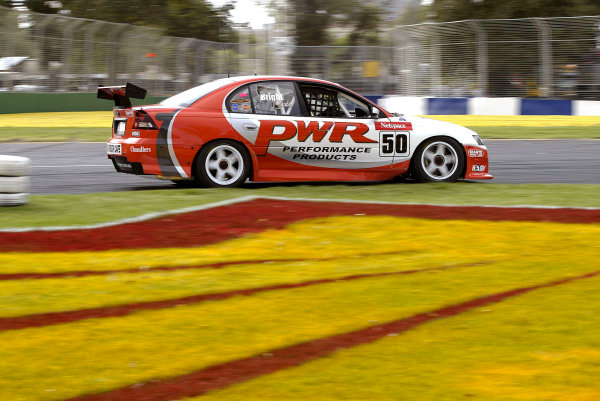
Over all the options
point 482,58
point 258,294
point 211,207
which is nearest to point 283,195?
point 211,207

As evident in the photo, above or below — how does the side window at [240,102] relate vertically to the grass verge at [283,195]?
above

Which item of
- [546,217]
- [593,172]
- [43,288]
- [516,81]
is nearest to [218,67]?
[516,81]

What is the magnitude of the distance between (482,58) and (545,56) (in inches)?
77.0

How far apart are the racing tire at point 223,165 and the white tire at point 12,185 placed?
2.12 meters

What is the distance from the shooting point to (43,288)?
6230 mm

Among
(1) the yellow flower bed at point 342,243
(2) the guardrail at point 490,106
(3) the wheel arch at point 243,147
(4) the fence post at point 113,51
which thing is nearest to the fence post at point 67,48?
(4) the fence post at point 113,51

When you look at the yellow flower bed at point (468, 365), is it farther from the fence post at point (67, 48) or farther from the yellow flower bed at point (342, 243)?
the fence post at point (67, 48)

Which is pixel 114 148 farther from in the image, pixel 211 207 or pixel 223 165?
pixel 211 207

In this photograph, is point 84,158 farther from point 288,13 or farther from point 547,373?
point 288,13

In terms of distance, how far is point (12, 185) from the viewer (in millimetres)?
8961

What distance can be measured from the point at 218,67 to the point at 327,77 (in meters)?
4.74

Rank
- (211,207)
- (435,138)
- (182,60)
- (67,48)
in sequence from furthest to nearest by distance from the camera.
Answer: (182,60) < (67,48) < (435,138) < (211,207)

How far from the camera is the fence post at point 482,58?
90.8 ft

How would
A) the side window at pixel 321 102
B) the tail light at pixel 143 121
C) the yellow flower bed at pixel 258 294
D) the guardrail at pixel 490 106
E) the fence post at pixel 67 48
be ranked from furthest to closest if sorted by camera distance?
1. the fence post at pixel 67 48
2. the guardrail at pixel 490 106
3. the side window at pixel 321 102
4. the tail light at pixel 143 121
5. the yellow flower bed at pixel 258 294
